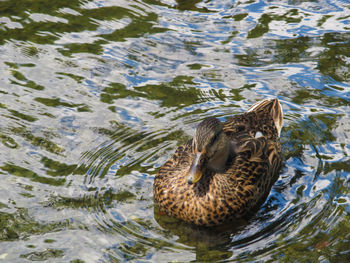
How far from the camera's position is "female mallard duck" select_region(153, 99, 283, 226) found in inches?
Result: 267

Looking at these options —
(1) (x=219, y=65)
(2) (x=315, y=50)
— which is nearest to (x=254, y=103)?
(1) (x=219, y=65)

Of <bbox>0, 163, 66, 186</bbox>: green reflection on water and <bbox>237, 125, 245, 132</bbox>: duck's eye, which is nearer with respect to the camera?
<bbox>0, 163, 66, 186</bbox>: green reflection on water

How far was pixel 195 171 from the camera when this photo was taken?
22.0 feet

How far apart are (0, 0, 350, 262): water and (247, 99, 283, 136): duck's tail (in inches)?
11.7

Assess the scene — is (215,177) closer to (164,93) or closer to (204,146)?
(204,146)

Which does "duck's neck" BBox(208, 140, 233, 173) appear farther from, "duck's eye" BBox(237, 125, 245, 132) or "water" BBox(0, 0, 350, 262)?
"water" BBox(0, 0, 350, 262)

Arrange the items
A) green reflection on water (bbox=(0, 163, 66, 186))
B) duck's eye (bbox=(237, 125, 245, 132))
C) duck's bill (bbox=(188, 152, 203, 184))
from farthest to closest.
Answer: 1. duck's eye (bbox=(237, 125, 245, 132))
2. green reflection on water (bbox=(0, 163, 66, 186))
3. duck's bill (bbox=(188, 152, 203, 184))

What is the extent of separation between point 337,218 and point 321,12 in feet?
18.9

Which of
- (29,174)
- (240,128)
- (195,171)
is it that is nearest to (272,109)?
(240,128)

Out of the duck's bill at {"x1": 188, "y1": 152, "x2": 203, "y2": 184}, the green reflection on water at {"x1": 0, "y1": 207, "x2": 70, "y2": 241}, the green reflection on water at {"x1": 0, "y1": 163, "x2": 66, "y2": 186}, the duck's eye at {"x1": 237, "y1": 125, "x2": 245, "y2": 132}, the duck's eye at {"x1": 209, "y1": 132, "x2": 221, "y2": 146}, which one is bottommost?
the green reflection on water at {"x1": 0, "y1": 207, "x2": 70, "y2": 241}

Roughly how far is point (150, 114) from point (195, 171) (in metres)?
2.27

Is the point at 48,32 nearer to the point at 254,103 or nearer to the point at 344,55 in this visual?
the point at 254,103

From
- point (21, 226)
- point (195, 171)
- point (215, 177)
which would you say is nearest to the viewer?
point (21, 226)

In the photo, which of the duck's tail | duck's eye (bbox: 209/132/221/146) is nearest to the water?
the duck's tail
